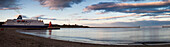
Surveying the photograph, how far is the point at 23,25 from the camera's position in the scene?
115500mm

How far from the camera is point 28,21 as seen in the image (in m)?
121

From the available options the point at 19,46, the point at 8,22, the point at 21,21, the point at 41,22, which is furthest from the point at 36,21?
the point at 19,46

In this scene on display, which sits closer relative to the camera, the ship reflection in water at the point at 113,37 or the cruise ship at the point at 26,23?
the ship reflection in water at the point at 113,37

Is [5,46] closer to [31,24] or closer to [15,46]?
[15,46]

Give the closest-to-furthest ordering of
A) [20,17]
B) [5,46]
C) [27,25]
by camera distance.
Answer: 1. [5,46]
2. [27,25]
3. [20,17]

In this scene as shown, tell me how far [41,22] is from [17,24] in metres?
20.1

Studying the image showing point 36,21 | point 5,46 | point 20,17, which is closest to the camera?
point 5,46

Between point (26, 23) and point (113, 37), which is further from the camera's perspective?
point (26, 23)

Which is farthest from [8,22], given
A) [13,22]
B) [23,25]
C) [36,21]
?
[36,21]

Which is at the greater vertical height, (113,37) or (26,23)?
(113,37)

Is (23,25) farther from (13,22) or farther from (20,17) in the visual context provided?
(20,17)

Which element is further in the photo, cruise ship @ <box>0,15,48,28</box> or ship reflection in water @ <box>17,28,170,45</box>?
cruise ship @ <box>0,15,48,28</box>

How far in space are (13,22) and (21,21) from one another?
696 centimetres

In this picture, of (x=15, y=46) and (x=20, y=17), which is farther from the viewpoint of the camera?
(x=20, y=17)
